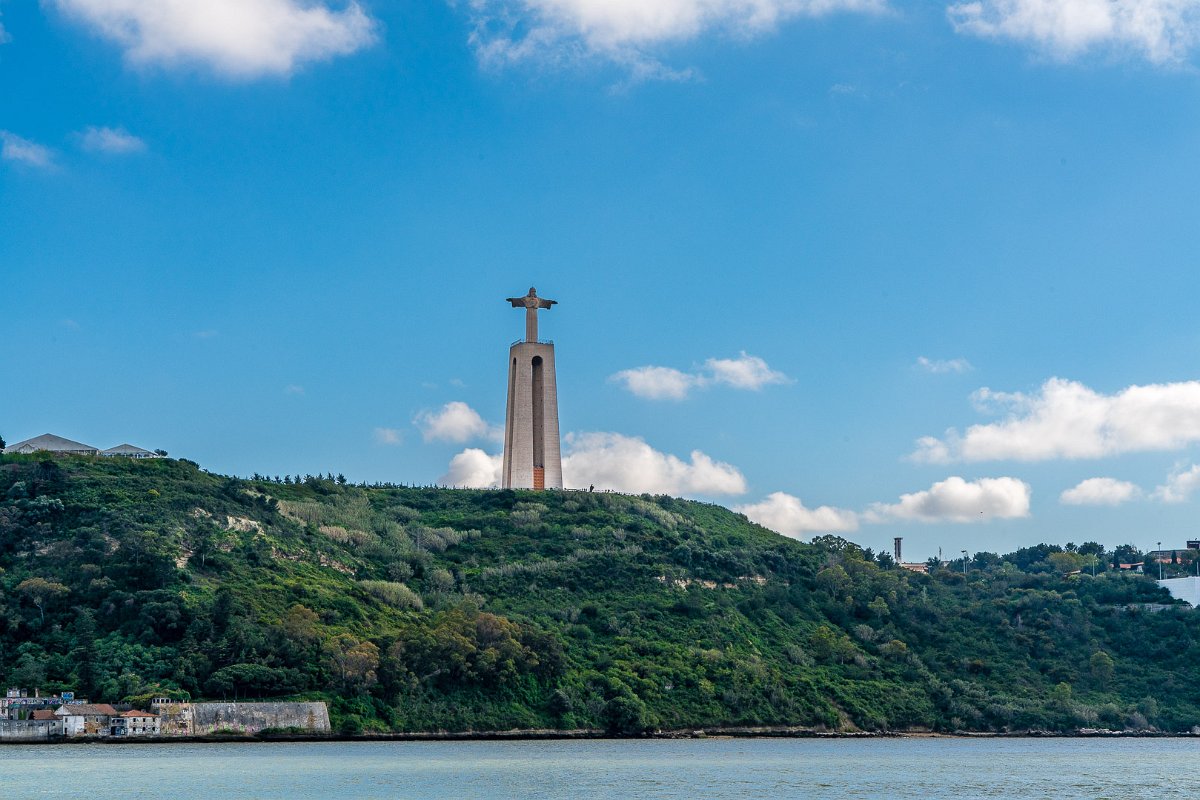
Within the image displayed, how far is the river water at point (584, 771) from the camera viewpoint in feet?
190

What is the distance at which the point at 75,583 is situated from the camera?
304ft

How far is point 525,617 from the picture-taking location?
105 m

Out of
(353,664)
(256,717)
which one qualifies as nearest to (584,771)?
(353,664)

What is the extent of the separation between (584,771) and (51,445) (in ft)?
227

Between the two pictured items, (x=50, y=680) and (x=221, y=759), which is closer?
(x=221, y=759)

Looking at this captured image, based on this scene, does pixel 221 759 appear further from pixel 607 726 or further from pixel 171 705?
pixel 607 726

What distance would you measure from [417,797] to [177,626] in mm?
37100

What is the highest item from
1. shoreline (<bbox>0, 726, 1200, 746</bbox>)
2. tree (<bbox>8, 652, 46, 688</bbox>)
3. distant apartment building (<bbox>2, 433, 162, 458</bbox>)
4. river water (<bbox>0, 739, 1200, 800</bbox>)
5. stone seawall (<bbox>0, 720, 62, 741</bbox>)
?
distant apartment building (<bbox>2, 433, 162, 458</bbox>)

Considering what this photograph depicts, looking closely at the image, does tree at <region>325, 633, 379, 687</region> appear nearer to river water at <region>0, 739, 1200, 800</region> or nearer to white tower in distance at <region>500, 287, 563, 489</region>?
river water at <region>0, 739, 1200, 800</region>

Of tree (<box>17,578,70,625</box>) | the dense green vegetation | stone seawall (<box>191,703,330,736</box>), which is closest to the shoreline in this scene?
stone seawall (<box>191,703,330,736</box>)

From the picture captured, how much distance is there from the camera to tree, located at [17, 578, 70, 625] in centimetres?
8969

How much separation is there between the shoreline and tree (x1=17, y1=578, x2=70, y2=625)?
10.8 metres

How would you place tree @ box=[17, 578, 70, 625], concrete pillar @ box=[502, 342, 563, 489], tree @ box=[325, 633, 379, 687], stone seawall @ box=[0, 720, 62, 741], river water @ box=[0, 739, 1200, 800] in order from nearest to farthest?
river water @ box=[0, 739, 1200, 800]
stone seawall @ box=[0, 720, 62, 741]
tree @ box=[325, 633, 379, 687]
tree @ box=[17, 578, 70, 625]
concrete pillar @ box=[502, 342, 563, 489]

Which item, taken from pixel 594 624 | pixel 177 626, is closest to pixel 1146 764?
pixel 594 624
